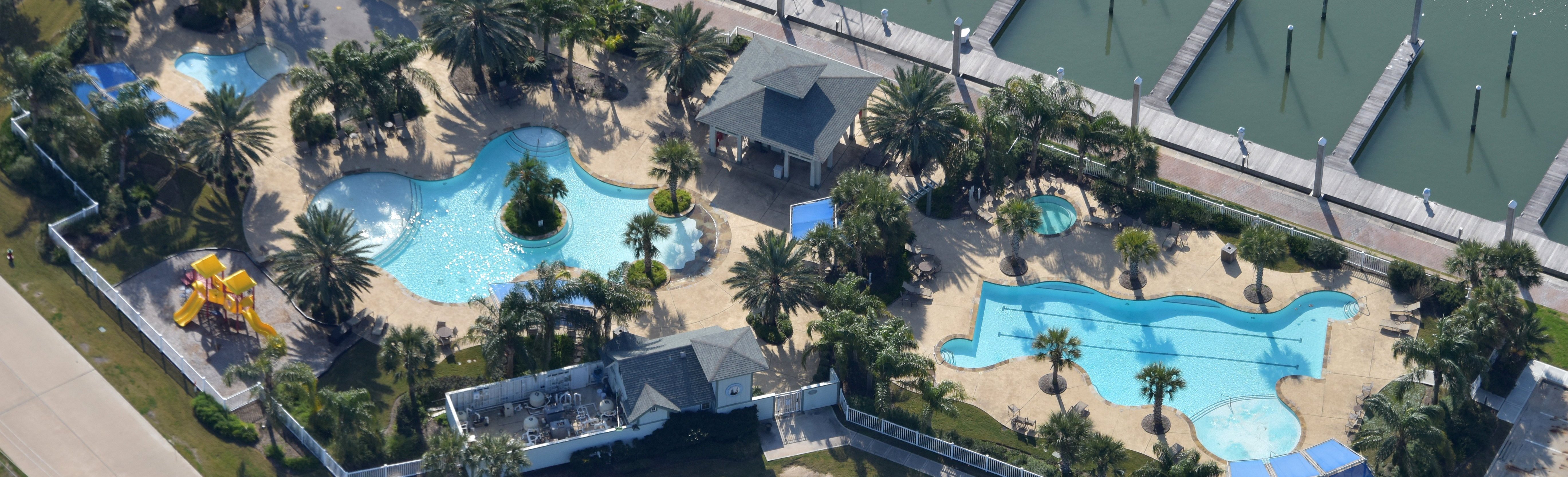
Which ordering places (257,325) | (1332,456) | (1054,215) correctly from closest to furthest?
(1332,456) → (257,325) → (1054,215)

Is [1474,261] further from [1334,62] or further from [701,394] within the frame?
[701,394]

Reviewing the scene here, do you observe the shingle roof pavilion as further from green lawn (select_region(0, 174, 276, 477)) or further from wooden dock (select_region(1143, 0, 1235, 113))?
green lawn (select_region(0, 174, 276, 477))

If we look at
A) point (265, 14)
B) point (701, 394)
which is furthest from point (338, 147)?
point (701, 394)

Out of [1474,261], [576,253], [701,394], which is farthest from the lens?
[576,253]

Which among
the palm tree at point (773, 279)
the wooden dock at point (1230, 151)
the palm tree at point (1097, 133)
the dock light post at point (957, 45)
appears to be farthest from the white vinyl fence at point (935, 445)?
the dock light post at point (957, 45)

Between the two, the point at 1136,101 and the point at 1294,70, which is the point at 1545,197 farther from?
the point at 1136,101

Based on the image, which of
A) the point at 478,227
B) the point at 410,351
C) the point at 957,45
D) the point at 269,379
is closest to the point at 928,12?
the point at 957,45

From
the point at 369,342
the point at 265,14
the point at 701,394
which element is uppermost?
the point at 265,14

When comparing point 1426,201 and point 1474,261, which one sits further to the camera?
point 1426,201
